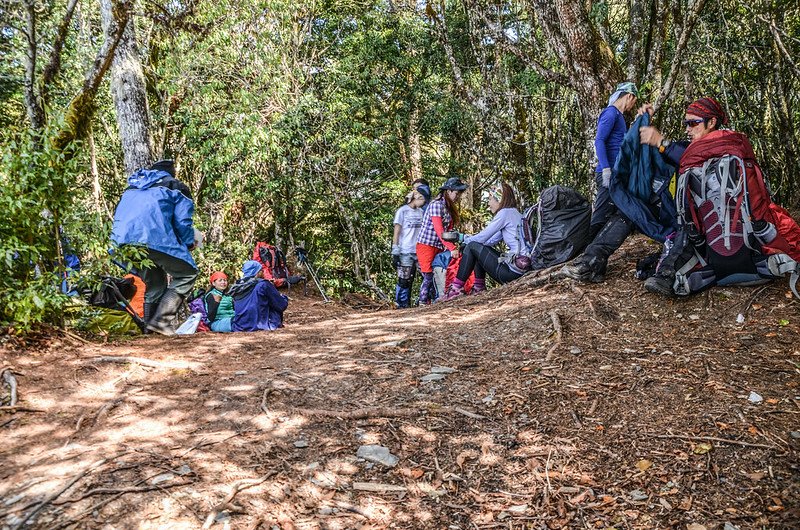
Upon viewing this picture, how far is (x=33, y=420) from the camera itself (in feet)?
9.16

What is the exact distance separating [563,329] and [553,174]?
8957 mm

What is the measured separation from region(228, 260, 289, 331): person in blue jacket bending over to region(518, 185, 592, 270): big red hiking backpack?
324 cm

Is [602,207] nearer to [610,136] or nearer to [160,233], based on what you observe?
[610,136]

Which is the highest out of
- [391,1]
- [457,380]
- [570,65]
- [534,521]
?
[391,1]

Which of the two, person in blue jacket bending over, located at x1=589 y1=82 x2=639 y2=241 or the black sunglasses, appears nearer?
the black sunglasses

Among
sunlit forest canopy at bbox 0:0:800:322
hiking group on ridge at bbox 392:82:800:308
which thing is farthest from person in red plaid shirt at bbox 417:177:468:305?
sunlit forest canopy at bbox 0:0:800:322

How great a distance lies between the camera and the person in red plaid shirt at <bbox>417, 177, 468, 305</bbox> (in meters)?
7.67

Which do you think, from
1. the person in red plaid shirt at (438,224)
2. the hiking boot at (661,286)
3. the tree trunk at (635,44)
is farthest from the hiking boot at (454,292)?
the tree trunk at (635,44)

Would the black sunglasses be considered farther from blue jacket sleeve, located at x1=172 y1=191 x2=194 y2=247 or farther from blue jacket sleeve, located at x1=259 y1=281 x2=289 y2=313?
blue jacket sleeve, located at x1=172 y1=191 x2=194 y2=247

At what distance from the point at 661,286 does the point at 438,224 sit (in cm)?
376

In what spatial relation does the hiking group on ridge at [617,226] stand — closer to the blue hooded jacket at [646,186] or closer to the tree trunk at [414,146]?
the blue hooded jacket at [646,186]

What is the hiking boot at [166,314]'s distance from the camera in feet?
17.1

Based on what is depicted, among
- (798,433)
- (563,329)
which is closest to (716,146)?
(563,329)

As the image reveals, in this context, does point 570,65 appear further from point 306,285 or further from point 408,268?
point 306,285
